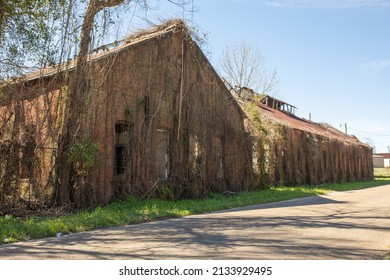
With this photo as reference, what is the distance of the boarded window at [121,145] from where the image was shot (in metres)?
13.5

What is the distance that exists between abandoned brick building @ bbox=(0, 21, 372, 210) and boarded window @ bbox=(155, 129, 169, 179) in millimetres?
40

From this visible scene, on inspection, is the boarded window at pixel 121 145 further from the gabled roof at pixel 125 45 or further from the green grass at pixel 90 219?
the gabled roof at pixel 125 45

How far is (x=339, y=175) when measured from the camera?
33156 millimetres

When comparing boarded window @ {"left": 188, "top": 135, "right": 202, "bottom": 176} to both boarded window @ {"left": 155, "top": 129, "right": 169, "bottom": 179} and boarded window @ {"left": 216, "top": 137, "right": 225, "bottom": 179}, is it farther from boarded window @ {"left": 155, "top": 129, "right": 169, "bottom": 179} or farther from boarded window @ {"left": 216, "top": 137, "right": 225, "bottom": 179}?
boarded window @ {"left": 216, "top": 137, "right": 225, "bottom": 179}

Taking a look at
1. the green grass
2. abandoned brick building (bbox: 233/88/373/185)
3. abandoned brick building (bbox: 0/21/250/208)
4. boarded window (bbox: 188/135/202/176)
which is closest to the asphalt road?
the green grass

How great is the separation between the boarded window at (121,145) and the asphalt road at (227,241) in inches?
172

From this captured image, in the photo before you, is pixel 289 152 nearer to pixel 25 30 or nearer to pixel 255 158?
pixel 255 158

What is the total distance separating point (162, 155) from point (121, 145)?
225 centimetres

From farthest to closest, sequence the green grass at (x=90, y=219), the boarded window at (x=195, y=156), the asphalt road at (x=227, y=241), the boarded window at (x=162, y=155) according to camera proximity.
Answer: the boarded window at (x=195, y=156) → the boarded window at (x=162, y=155) → the green grass at (x=90, y=219) → the asphalt road at (x=227, y=241)

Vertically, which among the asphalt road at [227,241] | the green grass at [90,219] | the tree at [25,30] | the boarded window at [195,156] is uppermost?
the tree at [25,30]

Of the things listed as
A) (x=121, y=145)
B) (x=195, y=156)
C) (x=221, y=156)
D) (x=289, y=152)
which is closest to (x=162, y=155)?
(x=195, y=156)

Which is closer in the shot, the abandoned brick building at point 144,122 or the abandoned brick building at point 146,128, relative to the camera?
the abandoned brick building at point 146,128

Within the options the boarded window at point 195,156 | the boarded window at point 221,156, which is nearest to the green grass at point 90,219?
the boarded window at point 195,156
